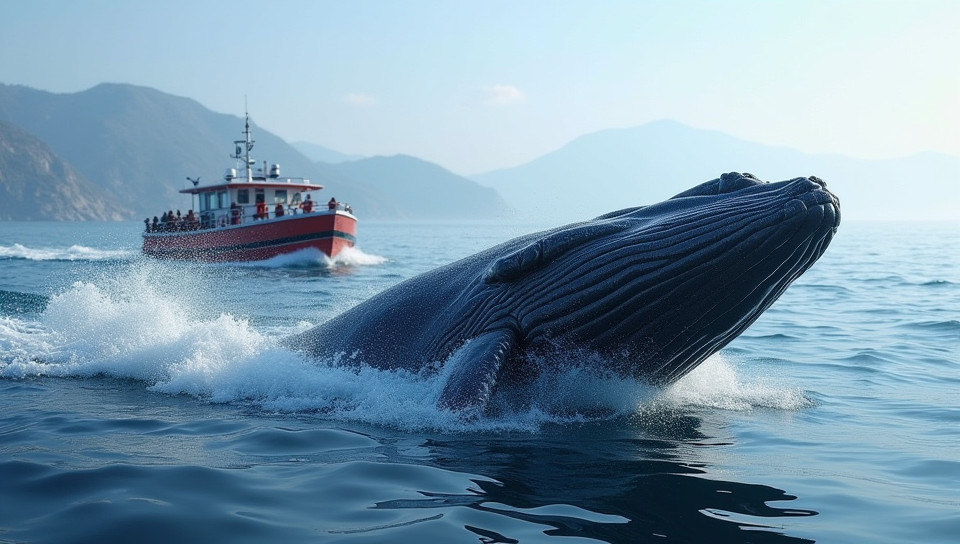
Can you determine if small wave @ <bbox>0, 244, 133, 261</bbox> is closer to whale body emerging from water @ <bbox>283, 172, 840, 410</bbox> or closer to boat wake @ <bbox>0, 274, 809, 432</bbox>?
boat wake @ <bbox>0, 274, 809, 432</bbox>

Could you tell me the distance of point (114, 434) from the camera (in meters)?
6.76

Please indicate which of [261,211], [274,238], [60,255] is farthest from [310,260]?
[60,255]

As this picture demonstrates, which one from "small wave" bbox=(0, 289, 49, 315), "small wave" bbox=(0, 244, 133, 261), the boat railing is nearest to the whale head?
"small wave" bbox=(0, 289, 49, 315)

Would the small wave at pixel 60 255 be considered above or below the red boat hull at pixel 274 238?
below

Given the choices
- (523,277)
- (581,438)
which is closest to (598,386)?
(581,438)

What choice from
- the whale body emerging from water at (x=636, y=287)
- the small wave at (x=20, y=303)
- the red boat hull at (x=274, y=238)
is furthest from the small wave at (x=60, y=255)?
the whale body emerging from water at (x=636, y=287)

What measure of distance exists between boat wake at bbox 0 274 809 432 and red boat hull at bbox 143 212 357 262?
24.5 meters

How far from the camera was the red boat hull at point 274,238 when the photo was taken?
3728 centimetres

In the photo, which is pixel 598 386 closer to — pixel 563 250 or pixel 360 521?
pixel 563 250

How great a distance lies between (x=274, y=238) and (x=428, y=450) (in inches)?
1281

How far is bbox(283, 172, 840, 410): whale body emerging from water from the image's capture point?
5508 millimetres

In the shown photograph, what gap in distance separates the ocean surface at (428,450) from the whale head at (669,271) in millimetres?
481

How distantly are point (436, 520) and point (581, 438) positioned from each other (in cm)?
204

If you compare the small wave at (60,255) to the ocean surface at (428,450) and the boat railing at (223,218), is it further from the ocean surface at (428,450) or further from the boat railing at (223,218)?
the ocean surface at (428,450)
